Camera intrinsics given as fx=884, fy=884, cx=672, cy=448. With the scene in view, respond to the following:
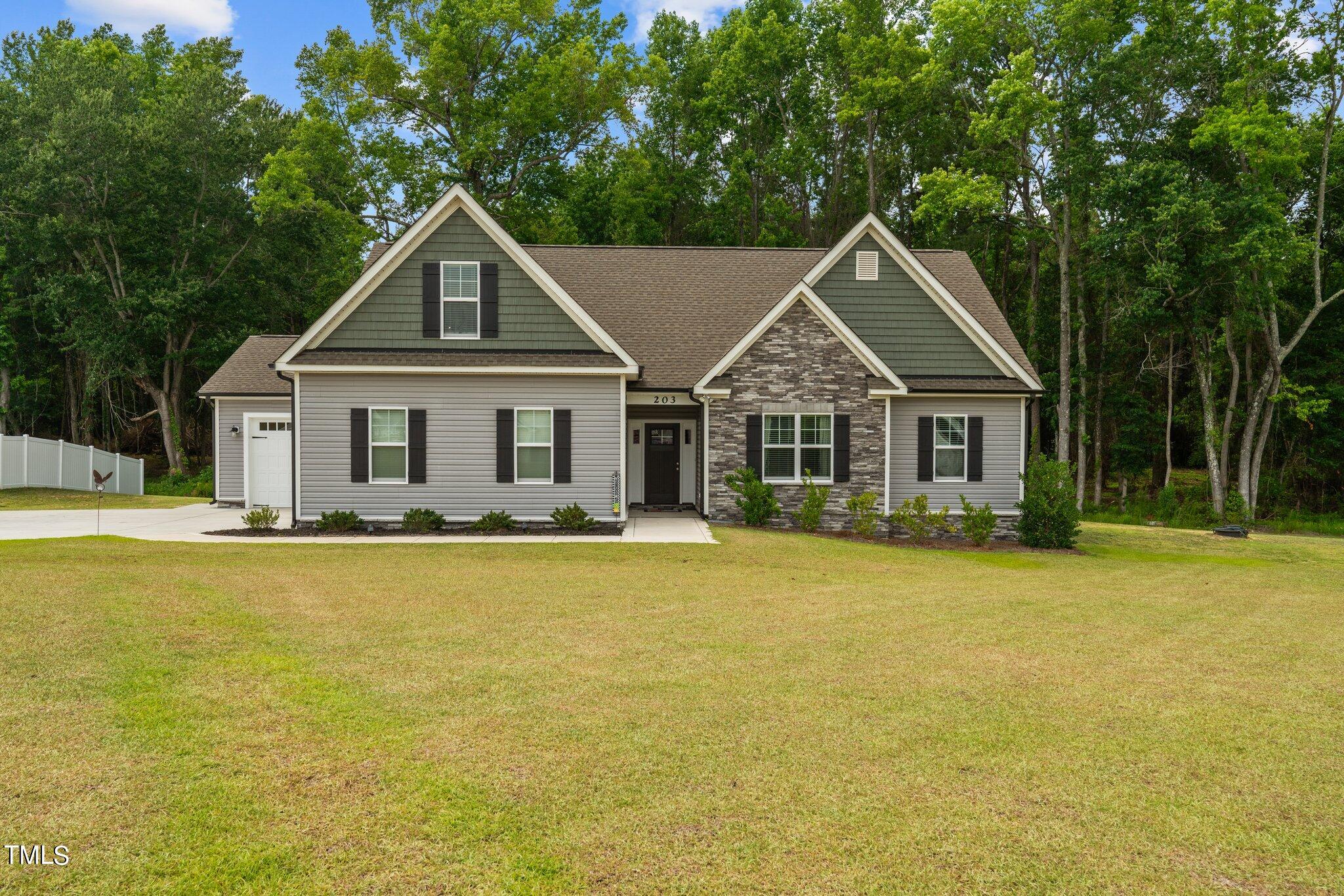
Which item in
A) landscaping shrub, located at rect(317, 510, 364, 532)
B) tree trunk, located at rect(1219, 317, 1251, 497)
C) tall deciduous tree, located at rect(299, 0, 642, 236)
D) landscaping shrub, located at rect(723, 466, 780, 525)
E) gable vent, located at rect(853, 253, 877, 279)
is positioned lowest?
landscaping shrub, located at rect(317, 510, 364, 532)

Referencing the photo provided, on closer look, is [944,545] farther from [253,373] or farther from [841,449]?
[253,373]

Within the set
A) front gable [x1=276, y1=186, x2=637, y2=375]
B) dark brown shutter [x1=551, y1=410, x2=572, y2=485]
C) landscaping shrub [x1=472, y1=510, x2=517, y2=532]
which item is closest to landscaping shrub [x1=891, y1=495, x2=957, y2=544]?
front gable [x1=276, y1=186, x2=637, y2=375]

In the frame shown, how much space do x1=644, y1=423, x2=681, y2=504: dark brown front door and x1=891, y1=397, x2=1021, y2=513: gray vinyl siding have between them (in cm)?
547

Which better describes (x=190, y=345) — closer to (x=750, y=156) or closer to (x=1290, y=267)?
(x=750, y=156)

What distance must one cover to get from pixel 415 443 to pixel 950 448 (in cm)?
1136

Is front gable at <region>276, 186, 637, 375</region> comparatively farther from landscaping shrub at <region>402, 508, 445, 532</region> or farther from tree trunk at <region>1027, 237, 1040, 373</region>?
tree trunk at <region>1027, 237, 1040, 373</region>

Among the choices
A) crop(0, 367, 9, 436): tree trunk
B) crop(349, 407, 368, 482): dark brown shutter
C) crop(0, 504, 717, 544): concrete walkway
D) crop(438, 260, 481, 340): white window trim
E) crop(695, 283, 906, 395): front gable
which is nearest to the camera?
crop(0, 504, 717, 544): concrete walkway

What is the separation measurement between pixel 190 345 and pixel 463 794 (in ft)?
119

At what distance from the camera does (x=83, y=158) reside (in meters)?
30.4

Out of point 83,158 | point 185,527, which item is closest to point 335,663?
point 185,527

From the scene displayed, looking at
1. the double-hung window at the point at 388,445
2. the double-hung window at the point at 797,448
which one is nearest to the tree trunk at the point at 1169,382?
the double-hung window at the point at 797,448

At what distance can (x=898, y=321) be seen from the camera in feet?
65.6

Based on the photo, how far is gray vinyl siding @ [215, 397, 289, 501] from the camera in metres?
22.2

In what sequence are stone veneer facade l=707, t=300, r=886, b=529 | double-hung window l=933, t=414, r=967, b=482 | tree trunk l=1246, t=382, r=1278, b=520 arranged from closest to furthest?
stone veneer facade l=707, t=300, r=886, b=529, double-hung window l=933, t=414, r=967, b=482, tree trunk l=1246, t=382, r=1278, b=520
